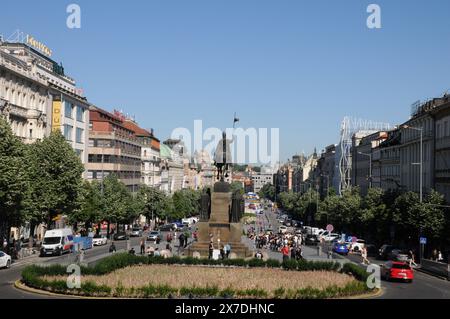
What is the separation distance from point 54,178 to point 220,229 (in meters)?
23.4

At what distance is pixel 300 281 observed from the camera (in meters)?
38.1

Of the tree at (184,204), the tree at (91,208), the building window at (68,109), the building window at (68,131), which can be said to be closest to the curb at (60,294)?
the tree at (91,208)

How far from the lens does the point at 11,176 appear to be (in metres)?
55.7

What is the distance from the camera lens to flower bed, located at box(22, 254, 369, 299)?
110 ft

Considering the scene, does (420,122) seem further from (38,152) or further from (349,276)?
(349,276)

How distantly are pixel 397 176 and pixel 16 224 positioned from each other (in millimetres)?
64460

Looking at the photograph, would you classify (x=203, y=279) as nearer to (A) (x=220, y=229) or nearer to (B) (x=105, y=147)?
(A) (x=220, y=229)

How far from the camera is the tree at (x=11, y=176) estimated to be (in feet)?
182

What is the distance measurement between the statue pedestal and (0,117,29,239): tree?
1400cm

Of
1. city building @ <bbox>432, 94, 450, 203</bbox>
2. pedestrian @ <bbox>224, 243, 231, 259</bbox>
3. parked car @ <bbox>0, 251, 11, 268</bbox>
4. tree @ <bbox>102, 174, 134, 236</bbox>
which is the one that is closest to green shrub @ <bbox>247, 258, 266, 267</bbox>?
pedestrian @ <bbox>224, 243, 231, 259</bbox>

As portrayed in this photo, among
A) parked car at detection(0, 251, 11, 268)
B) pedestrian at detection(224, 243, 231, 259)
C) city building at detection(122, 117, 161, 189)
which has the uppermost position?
city building at detection(122, 117, 161, 189)

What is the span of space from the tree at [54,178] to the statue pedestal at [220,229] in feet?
68.0

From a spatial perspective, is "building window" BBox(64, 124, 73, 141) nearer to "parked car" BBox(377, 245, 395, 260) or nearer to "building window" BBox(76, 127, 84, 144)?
"building window" BBox(76, 127, 84, 144)
